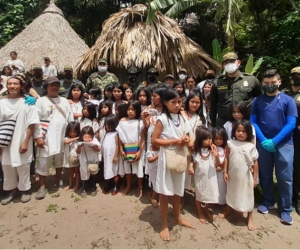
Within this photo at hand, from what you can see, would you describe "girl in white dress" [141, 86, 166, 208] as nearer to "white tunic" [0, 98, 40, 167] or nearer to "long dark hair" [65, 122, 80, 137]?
"long dark hair" [65, 122, 80, 137]

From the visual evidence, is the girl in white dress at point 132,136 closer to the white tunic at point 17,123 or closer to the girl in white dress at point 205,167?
the girl in white dress at point 205,167

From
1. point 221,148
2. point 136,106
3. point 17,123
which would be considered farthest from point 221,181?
point 17,123

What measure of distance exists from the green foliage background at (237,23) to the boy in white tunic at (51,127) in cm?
617

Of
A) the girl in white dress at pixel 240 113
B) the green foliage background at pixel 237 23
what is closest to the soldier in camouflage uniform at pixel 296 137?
the girl in white dress at pixel 240 113

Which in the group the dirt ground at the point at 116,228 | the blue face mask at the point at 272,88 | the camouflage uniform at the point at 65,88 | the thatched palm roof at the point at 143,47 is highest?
the thatched palm roof at the point at 143,47

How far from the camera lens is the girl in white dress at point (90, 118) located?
3.75m

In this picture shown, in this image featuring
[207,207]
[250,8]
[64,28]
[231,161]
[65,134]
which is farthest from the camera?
[64,28]

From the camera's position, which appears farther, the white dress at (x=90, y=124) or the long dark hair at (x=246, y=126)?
the white dress at (x=90, y=124)

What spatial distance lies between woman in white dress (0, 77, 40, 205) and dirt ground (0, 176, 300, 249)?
0.32 m

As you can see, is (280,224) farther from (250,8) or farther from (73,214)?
(250,8)

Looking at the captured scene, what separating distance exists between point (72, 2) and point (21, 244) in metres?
16.8

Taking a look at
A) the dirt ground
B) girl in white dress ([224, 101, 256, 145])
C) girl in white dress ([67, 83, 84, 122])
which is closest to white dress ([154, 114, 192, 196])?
the dirt ground

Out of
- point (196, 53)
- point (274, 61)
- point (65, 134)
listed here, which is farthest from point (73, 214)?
point (274, 61)

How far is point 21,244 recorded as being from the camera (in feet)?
8.40
